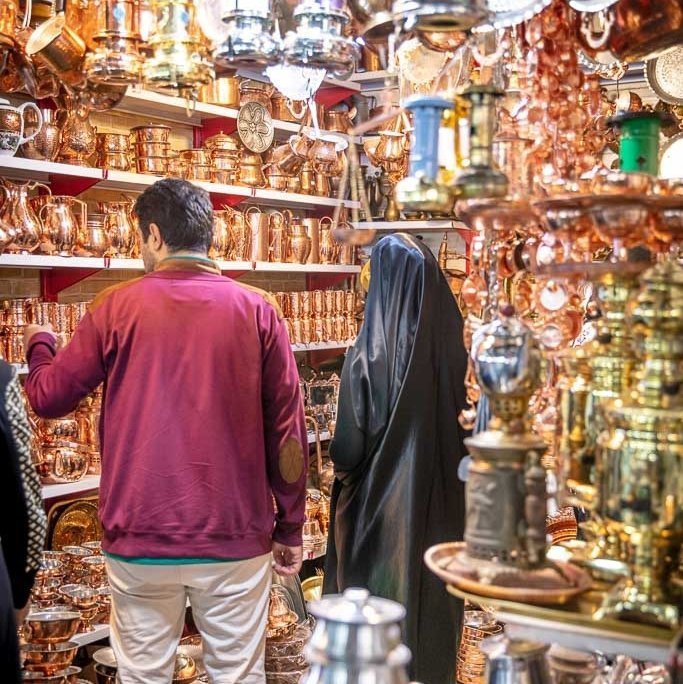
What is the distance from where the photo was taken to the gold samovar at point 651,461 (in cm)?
138

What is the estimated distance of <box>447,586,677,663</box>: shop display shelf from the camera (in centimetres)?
138

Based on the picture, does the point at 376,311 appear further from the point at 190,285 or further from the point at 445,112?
the point at 445,112

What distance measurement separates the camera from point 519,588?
145cm

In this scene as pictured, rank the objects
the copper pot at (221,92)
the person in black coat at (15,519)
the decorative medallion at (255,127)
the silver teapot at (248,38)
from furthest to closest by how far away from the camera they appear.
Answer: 1. the decorative medallion at (255,127)
2. the copper pot at (221,92)
3. the person in black coat at (15,519)
4. the silver teapot at (248,38)

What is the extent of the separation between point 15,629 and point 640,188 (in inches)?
59.4

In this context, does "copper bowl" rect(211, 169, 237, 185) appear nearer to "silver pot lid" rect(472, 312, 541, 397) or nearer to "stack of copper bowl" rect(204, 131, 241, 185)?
"stack of copper bowl" rect(204, 131, 241, 185)

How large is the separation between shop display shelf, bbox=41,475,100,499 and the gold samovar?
2691 mm

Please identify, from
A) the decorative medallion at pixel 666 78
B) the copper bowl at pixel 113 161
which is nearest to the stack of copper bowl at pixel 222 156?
the copper bowl at pixel 113 161

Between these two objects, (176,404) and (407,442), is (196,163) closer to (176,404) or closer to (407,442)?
(407,442)

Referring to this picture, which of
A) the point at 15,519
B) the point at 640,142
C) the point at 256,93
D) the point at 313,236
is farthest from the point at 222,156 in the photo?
the point at 640,142

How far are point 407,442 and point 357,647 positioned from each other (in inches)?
78.3

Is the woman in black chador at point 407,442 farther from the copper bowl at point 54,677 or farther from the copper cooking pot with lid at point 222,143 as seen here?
the copper cooking pot with lid at point 222,143

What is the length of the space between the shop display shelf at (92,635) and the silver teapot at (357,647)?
2.51 metres

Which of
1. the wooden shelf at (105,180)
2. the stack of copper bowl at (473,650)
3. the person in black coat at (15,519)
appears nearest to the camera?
the person in black coat at (15,519)
